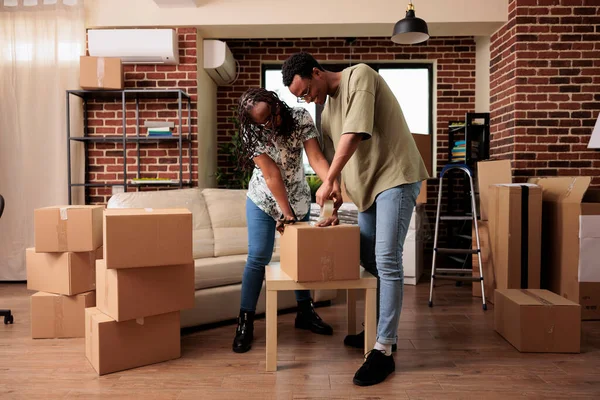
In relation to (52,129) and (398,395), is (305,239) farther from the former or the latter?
(52,129)

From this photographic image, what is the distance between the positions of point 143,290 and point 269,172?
2.48ft

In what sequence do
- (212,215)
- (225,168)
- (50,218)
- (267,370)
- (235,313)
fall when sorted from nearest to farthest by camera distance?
(267,370) < (50,218) < (235,313) < (212,215) < (225,168)

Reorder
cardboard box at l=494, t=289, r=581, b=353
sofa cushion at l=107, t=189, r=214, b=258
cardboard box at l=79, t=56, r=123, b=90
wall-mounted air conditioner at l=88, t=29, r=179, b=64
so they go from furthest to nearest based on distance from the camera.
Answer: wall-mounted air conditioner at l=88, t=29, r=179, b=64 → cardboard box at l=79, t=56, r=123, b=90 → sofa cushion at l=107, t=189, r=214, b=258 → cardboard box at l=494, t=289, r=581, b=353

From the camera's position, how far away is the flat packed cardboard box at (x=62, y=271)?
2.53 metres

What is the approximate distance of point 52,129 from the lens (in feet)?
13.4

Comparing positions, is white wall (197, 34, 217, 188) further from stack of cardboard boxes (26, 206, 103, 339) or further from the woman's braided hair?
the woman's braided hair

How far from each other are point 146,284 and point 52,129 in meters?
2.62

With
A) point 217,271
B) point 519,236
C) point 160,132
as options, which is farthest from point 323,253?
point 160,132

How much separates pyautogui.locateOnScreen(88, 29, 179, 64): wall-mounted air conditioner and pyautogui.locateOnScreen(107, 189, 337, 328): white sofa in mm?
1356

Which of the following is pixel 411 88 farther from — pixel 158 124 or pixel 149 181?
pixel 149 181

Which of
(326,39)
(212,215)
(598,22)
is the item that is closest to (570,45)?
(598,22)

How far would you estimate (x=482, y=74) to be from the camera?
504 centimetres

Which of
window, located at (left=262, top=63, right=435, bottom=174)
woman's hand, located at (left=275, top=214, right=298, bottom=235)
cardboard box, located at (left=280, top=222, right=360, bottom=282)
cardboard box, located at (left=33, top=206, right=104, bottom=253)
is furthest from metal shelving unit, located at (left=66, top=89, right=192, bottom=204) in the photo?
cardboard box, located at (left=280, top=222, right=360, bottom=282)

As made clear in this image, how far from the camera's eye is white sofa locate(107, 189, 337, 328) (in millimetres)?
2771
